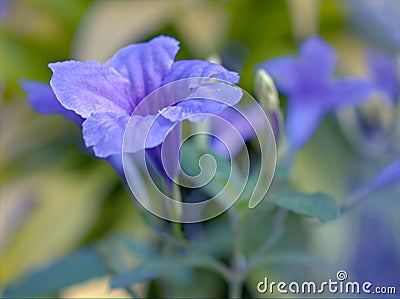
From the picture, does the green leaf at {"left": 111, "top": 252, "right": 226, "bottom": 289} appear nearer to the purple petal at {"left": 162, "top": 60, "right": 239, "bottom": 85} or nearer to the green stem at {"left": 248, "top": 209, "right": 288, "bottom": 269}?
the green stem at {"left": 248, "top": 209, "right": 288, "bottom": 269}

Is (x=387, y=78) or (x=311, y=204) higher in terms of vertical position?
(x=387, y=78)

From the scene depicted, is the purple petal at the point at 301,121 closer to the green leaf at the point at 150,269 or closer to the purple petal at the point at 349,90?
the purple petal at the point at 349,90

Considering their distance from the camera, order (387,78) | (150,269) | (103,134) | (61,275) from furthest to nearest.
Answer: (387,78) → (61,275) → (150,269) → (103,134)

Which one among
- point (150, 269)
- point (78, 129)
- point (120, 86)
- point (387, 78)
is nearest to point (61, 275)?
point (150, 269)

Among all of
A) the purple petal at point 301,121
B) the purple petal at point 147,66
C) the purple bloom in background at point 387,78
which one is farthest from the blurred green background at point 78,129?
the purple petal at point 147,66

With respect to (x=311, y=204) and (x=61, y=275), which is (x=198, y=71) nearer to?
(x=311, y=204)

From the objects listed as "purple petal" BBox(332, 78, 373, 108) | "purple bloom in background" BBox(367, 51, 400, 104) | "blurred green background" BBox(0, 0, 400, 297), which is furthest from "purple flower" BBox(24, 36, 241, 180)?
"blurred green background" BBox(0, 0, 400, 297)

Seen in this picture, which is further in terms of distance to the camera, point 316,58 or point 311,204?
point 316,58

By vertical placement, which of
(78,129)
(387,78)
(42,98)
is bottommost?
(42,98)
